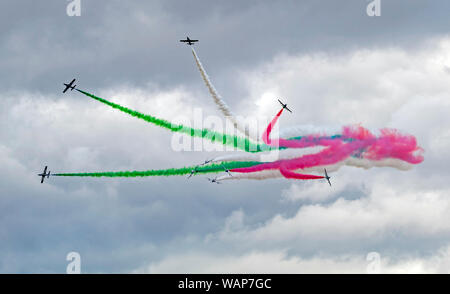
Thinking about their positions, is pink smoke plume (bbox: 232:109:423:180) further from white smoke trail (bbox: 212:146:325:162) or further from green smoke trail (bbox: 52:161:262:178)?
green smoke trail (bbox: 52:161:262:178)

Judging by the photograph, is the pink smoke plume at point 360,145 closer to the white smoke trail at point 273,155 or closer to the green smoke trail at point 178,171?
the white smoke trail at point 273,155

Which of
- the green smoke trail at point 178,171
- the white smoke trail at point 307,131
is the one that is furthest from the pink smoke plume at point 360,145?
the green smoke trail at point 178,171

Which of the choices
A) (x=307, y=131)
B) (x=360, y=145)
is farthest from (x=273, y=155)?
(x=360, y=145)

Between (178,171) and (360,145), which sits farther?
(178,171)

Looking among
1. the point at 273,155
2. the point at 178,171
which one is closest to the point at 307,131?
the point at 273,155

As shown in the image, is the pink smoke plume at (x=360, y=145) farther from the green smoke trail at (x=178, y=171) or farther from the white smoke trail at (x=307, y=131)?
the green smoke trail at (x=178, y=171)

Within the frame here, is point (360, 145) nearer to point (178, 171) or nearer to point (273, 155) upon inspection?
point (273, 155)

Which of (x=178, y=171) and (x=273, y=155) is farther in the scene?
(x=178, y=171)

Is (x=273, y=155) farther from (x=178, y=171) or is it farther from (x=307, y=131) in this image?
(x=178, y=171)

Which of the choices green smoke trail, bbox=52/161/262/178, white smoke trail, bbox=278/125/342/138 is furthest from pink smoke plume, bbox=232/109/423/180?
green smoke trail, bbox=52/161/262/178

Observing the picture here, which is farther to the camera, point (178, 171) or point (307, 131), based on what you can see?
point (178, 171)

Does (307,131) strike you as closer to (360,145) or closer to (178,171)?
(360,145)

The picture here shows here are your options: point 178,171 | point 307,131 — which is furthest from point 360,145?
point 178,171
